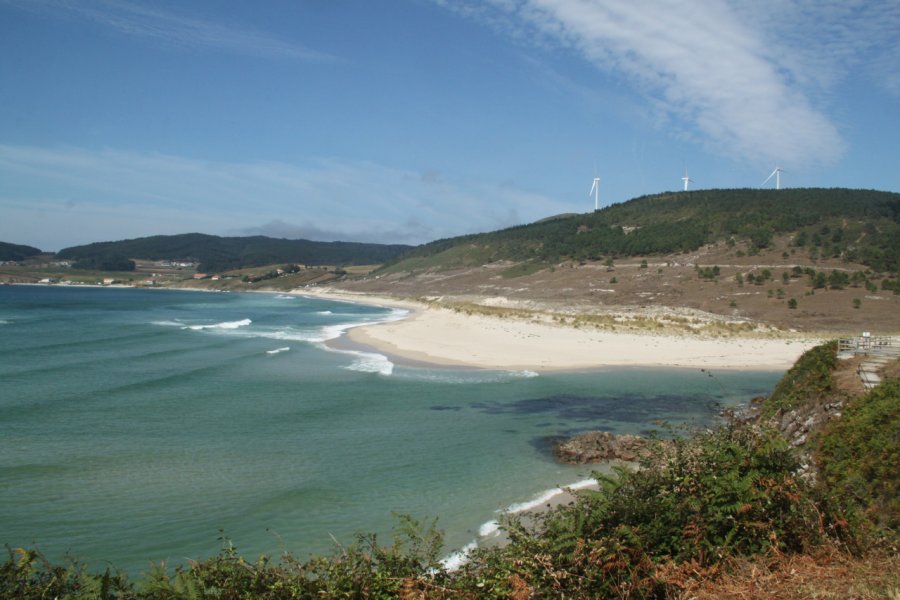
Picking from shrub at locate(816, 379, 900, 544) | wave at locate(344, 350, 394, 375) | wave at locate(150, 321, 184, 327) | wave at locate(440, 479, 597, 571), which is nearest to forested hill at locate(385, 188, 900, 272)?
wave at locate(344, 350, 394, 375)

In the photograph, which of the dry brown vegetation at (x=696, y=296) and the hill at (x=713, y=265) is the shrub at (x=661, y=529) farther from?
the hill at (x=713, y=265)

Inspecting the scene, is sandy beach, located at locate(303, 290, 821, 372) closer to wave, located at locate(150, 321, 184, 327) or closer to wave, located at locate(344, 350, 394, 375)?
wave, located at locate(344, 350, 394, 375)

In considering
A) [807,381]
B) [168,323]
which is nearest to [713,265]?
[807,381]

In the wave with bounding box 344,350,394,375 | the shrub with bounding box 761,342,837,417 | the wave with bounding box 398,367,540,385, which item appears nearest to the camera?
the shrub with bounding box 761,342,837,417

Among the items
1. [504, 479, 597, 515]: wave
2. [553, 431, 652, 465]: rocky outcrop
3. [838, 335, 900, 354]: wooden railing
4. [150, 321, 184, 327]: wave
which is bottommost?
[150, 321, 184, 327]: wave

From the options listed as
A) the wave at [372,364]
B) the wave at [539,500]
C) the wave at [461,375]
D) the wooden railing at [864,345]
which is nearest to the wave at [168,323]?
the wave at [372,364]

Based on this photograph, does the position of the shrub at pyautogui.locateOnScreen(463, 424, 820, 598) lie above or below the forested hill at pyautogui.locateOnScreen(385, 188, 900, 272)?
below
